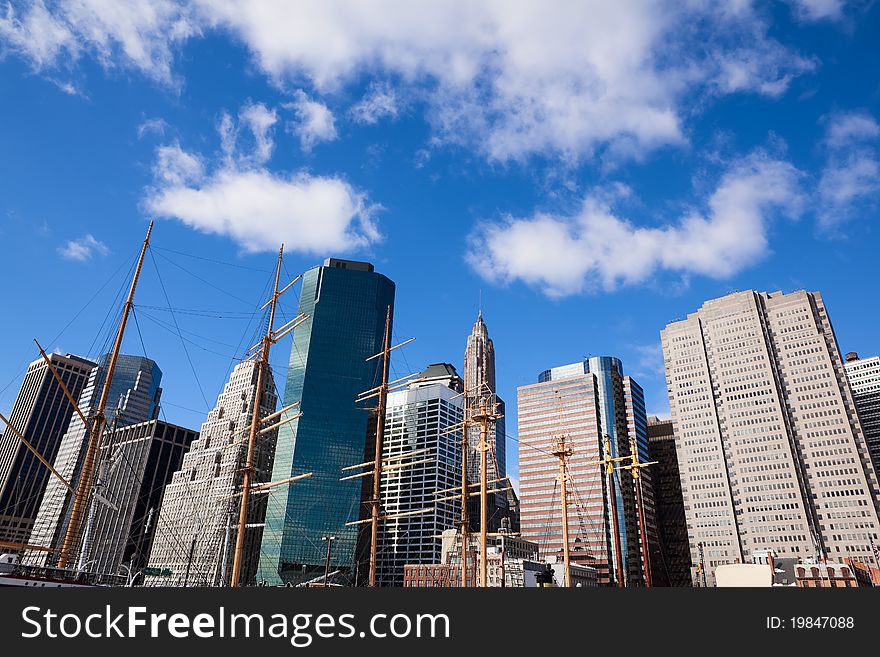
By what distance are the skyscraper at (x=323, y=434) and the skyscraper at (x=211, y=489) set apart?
795 centimetres

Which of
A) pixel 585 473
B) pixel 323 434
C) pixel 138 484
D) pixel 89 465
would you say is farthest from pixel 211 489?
pixel 89 465

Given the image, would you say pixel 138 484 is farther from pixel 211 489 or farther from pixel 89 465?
pixel 89 465

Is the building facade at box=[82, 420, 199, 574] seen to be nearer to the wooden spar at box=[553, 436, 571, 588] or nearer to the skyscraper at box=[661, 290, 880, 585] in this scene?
the wooden spar at box=[553, 436, 571, 588]

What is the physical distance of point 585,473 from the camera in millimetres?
182750

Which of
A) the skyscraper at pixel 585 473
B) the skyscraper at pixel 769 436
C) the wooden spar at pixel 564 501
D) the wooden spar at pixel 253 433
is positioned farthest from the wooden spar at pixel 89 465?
the skyscraper at pixel 769 436

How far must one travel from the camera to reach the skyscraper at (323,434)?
150 meters

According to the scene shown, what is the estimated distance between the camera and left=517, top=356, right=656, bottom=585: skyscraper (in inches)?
6742

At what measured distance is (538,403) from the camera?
198 meters

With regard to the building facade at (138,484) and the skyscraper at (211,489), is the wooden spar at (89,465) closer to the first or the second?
the skyscraper at (211,489)

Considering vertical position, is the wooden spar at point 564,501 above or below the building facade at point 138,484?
below

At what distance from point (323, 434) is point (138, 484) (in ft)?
214

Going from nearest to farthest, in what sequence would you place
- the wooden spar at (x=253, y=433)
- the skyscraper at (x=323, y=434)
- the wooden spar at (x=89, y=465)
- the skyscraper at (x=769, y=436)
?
the wooden spar at (x=89, y=465) → the wooden spar at (x=253, y=433) → the skyscraper at (x=769, y=436) → the skyscraper at (x=323, y=434)

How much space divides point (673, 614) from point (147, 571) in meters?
146

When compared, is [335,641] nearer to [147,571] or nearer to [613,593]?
[613,593]
